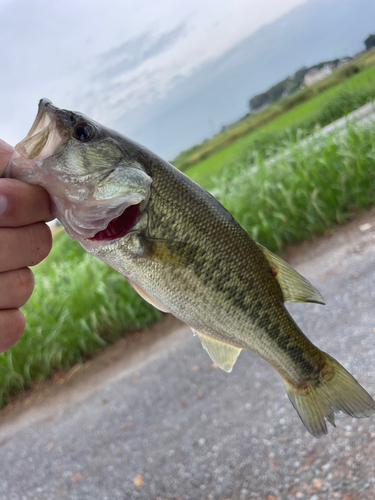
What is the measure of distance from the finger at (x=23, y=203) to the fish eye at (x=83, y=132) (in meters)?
0.18

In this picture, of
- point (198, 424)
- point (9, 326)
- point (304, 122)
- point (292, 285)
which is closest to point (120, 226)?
point (9, 326)

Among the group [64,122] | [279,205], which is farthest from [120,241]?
[279,205]

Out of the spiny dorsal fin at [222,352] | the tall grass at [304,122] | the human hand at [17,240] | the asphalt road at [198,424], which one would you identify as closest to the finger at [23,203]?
the human hand at [17,240]

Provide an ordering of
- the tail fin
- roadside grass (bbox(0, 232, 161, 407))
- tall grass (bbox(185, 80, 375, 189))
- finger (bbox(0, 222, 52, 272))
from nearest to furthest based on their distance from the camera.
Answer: finger (bbox(0, 222, 52, 272)) < the tail fin < roadside grass (bbox(0, 232, 161, 407)) < tall grass (bbox(185, 80, 375, 189))

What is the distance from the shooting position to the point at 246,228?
468 cm

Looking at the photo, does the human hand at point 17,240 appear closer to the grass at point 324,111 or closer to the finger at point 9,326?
the finger at point 9,326

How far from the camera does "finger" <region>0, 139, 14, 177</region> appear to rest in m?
1.15

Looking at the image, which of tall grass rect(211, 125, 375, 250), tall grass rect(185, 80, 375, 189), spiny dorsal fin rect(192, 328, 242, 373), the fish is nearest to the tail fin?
the fish

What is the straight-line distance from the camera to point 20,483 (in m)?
3.31

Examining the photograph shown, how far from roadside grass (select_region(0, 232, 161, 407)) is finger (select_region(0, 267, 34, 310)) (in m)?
3.23

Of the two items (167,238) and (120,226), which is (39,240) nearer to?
(120,226)

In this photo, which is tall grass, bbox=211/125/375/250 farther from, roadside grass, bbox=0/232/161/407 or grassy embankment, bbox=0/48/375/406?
roadside grass, bbox=0/232/161/407

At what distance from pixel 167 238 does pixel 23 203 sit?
1.28 feet

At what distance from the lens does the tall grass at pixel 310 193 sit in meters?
4.56
